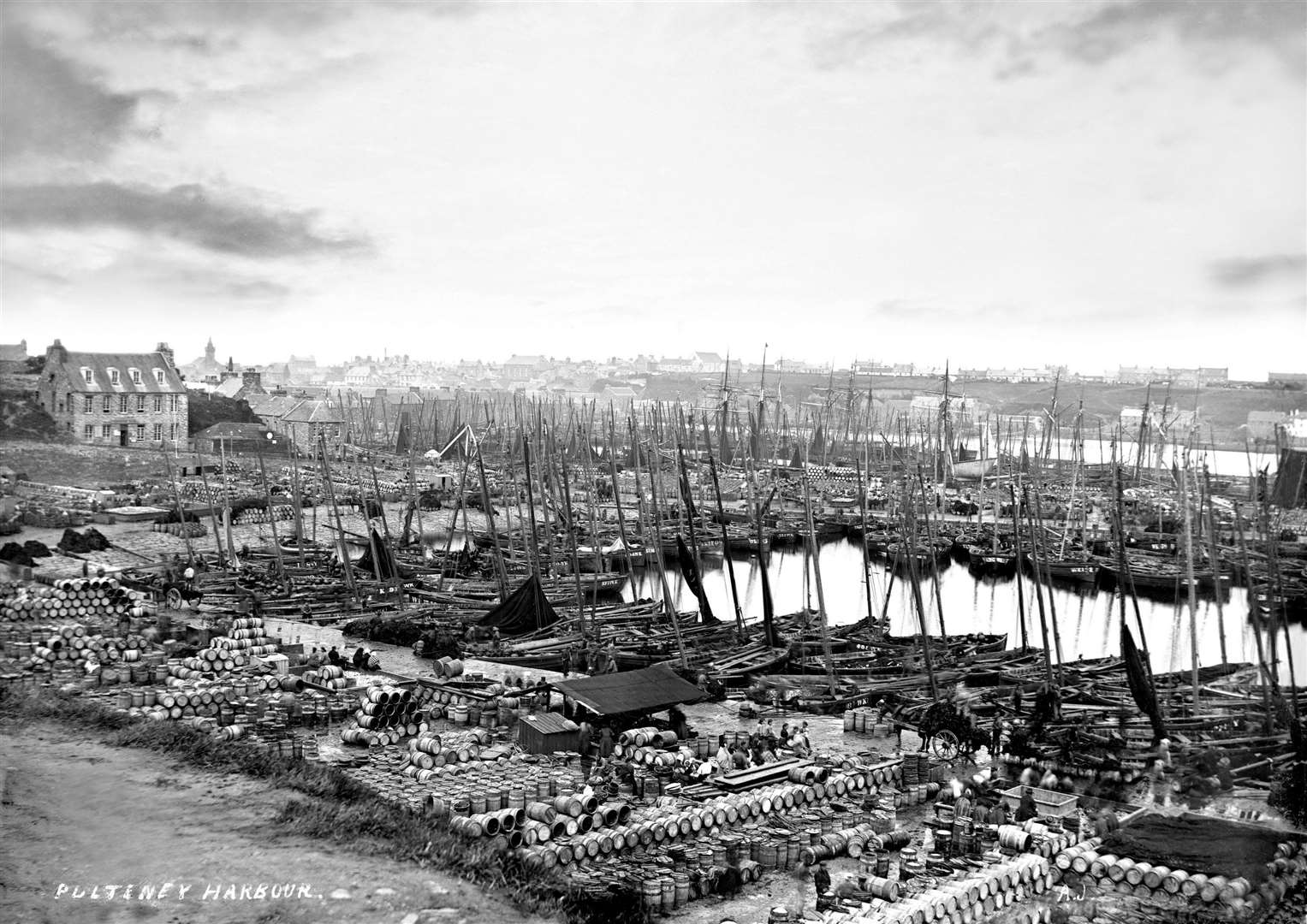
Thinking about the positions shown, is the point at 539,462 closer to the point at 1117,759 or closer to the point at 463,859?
the point at 1117,759

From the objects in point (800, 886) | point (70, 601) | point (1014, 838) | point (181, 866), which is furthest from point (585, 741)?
point (70, 601)

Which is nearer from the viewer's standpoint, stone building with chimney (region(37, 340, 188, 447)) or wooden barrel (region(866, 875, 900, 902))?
wooden barrel (region(866, 875, 900, 902))

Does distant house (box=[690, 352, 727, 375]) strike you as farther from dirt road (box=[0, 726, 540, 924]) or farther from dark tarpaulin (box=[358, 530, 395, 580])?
dirt road (box=[0, 726, 540, 924])

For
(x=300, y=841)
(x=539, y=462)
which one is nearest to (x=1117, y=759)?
(x=300, y=841)

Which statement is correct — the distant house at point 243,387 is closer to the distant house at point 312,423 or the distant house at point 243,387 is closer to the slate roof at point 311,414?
the slate roof at point 311,414

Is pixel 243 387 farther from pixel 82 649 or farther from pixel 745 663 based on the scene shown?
pixel 745 663

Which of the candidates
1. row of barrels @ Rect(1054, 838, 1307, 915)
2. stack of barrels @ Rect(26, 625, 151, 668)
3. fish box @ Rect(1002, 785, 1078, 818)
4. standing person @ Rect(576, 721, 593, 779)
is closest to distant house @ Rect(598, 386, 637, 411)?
stack of barrels @ Rect(26, 625, 151, 668)
